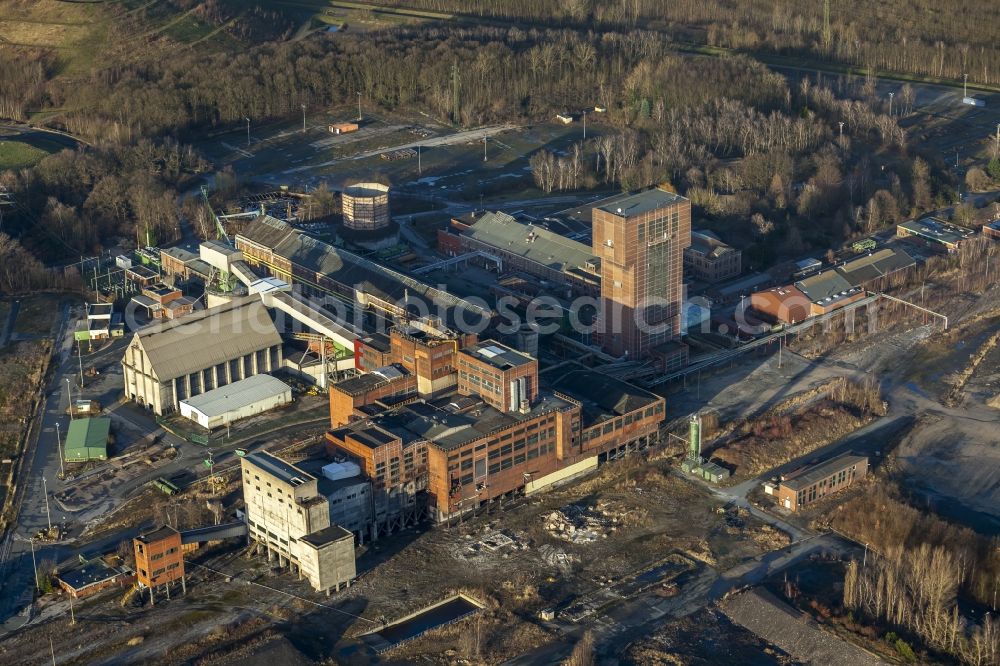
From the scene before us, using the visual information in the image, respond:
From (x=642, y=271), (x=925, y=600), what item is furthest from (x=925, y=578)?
(x=642, y=271)

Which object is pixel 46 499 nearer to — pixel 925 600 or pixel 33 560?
pixel 33 560

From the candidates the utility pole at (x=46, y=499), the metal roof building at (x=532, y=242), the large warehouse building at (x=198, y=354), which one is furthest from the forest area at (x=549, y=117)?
the utility pole at (x=46, y=499)

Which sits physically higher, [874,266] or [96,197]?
[96,197]

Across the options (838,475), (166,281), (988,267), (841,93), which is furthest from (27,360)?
(841,93)

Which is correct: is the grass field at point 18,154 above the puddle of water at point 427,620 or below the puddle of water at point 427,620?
above

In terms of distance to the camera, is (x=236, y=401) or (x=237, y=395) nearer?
(x=236, y=401)

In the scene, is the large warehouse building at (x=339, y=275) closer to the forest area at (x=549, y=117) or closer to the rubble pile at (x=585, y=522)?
the forest area at (x=549, y=117)

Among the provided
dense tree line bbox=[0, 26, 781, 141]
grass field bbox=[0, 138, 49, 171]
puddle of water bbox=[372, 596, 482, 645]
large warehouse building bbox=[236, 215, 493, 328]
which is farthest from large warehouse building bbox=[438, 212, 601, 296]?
grass field bbox=[0, 138, 49, 171]
